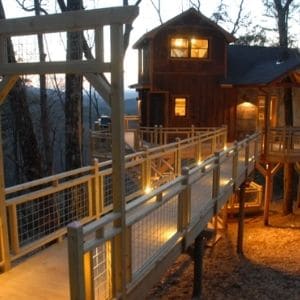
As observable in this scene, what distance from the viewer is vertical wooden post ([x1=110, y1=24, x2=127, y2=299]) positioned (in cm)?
351

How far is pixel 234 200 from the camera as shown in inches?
668

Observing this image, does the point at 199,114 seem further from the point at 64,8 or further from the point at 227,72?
the point at 64,8

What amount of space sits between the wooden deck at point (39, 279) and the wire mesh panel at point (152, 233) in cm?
96

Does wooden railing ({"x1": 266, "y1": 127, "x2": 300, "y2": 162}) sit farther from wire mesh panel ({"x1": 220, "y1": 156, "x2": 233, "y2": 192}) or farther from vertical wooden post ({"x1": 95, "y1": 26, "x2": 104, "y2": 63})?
vertical wooden post ({"x1": 95, "y1": 26, "x2": 104, "y2": 63})

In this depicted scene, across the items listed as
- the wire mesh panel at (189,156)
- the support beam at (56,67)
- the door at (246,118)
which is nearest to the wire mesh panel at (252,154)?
the wire mesh panel at (189,156)

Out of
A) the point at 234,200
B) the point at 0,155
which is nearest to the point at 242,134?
the point at 234,200

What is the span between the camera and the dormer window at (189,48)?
17734mm

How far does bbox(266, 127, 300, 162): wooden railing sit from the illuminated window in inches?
187

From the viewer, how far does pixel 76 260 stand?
3283mm

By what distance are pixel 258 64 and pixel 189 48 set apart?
422 cm

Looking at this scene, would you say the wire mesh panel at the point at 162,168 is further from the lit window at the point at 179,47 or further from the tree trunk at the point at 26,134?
the lit window at the point at 179,47

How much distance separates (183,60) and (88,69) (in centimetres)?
1478

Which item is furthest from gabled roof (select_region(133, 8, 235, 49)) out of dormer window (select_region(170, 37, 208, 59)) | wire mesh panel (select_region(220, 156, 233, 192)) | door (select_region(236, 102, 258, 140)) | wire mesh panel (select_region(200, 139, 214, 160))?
wire mesh panel (select_region(220, 156, 233, 192))

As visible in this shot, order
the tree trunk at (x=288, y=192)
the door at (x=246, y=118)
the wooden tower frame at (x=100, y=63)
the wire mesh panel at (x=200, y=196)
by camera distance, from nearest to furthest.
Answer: the wooden tower frame at (x=100, y=63) < the wire mesh panel at (x=200, y=196) < the tree trunk at (x=288, y=192) < the door at (x=246, y=118)
